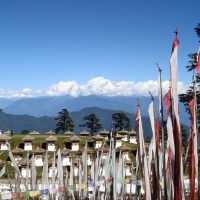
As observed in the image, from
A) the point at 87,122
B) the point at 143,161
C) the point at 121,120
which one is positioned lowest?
the point at 143,161

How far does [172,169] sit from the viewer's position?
3.80 metres

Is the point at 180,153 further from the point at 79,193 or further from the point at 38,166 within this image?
the point at 38,166

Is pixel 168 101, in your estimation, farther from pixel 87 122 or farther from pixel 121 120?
pixel 121 120

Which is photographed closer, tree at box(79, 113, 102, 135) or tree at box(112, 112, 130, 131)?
tree at box(79, 113, 102, 135)

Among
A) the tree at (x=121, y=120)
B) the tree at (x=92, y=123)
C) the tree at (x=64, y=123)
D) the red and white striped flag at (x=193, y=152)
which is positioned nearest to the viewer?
the red and white striped flag at (x=193, y=152)

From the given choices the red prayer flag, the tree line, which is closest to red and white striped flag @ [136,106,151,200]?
the red prayer flag

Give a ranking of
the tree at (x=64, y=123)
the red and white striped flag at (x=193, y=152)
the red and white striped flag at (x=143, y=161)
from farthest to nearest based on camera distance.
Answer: the tree at (x=64, y=123), the red and white striped flag at (x=143, y=161), the red and white striped flag at (x=193, y=152)

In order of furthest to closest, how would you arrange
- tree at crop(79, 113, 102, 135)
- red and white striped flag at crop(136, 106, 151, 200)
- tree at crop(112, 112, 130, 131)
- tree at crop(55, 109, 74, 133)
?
tree at crop(112, 112, 130, 131)
tree at crop(79, 113, 102, 135)
tree at crop(55, 109, 74, 133)
red and white striped flag at crop(136, 106, 151, 200)

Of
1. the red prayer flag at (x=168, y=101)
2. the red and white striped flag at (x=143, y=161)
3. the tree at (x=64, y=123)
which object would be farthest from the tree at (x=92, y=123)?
the red prayer flag at (x=168, y=101)

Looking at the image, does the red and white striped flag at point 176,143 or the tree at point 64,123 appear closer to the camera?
Result: the red and white striped flag at point 176,143

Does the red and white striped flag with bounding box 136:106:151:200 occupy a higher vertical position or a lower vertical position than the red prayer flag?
lower

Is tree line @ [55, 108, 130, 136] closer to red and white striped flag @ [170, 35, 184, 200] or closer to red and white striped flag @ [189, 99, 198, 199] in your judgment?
red and white striped flag @ [189, 99, 198, 199]

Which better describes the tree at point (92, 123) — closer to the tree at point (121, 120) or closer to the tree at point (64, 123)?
the tree at point (64, 123)

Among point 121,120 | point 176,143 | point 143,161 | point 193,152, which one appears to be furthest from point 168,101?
point 121,120
